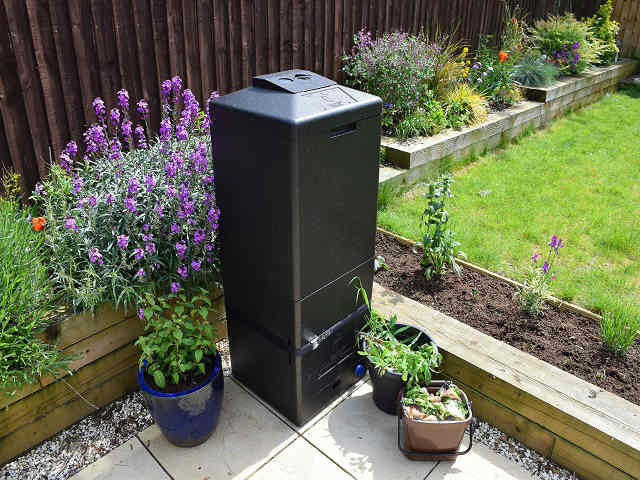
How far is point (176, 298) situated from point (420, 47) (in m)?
4.04

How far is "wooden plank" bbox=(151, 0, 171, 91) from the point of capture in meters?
3.49

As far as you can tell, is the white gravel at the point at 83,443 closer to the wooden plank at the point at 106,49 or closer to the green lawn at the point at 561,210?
the wooden plank at the point at 106,49

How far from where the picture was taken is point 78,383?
97.5 inches

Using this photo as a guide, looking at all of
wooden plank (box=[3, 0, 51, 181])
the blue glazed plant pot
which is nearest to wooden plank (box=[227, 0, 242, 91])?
wooden plank (box=[3, 0, 51, 181])

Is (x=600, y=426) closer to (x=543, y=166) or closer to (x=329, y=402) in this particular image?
(x=329, y=402)

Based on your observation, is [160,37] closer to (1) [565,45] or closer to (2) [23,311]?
(2) [23,311]

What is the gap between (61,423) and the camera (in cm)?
248

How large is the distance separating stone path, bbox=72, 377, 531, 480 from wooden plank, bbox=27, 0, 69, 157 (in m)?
1.88

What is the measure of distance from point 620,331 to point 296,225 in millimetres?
1810

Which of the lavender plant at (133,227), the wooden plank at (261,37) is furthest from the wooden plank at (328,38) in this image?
the lavender plant at (133,227)

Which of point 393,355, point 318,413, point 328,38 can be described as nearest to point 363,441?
point 318,413

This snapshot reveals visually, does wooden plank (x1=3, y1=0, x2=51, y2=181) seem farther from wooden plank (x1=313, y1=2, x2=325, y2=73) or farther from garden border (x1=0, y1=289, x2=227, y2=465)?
wooden plank (x1=313, y1=2, x2=325, y2=73)

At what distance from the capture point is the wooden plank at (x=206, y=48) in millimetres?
3828

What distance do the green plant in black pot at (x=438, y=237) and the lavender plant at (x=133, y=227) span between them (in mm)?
1336
